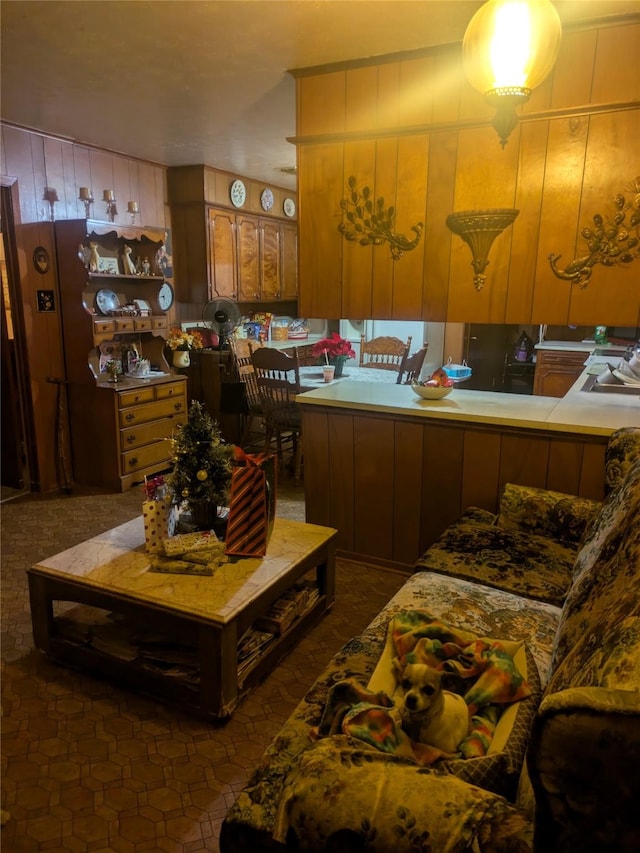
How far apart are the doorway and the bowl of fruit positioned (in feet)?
8.93

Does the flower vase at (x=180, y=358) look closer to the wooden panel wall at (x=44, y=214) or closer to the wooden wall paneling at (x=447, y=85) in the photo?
the wooden panel wall at (x=44, y=214)

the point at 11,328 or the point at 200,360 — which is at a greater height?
the point at 11,328

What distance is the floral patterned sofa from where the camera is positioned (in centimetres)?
68

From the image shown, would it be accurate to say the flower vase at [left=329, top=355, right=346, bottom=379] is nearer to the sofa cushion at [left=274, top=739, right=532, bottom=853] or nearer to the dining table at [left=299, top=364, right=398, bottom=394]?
the dining table at [left=299, top=364, right=398, bottom=394]

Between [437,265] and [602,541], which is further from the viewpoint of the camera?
[437,265]

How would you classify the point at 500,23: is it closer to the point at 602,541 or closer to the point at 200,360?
the point at 602,541

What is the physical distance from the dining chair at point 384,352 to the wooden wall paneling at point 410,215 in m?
2.33

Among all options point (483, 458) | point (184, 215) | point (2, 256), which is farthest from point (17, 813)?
point (184, 215)

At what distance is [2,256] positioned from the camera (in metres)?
3.80

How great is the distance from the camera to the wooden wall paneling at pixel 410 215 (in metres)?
2.69

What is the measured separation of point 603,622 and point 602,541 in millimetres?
557

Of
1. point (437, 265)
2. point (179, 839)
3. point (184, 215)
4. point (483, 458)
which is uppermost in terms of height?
point (184, 215)

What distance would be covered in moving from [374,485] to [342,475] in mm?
184

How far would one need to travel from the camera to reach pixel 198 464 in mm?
2105
